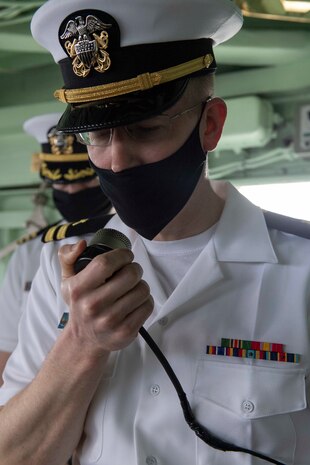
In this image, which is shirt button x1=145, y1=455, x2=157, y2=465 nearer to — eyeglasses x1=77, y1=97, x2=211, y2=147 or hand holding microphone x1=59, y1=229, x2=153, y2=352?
hand holding microphone x1=59, y1=229, x2=153, y2=352

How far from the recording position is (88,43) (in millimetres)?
1294

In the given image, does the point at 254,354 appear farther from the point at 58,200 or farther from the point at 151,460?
the point at 58,200

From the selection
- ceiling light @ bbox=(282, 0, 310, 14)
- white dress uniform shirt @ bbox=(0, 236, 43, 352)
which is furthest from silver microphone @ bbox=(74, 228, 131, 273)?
ceiling light @ bbox=(282, 0, 310, 14)

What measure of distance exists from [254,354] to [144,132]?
0.50 m

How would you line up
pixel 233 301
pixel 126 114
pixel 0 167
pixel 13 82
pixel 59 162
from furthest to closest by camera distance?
pixel 0 167 < pixel 13 82 < pixel 59 162 < pixel 233 301 < pixel 126 114

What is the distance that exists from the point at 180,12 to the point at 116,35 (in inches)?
5.5

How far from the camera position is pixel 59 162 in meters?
2.81

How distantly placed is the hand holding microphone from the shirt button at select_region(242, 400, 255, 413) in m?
0.29

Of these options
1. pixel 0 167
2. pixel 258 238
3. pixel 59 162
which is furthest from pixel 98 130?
pixel 0 167

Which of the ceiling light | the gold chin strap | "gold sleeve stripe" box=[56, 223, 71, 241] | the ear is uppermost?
the gold chin strap

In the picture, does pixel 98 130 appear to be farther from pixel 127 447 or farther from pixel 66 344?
pixel 127 447

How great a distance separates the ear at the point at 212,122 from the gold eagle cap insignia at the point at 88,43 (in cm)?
24

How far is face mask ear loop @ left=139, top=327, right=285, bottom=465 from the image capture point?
1219 mm

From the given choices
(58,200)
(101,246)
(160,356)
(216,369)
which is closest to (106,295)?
(101,246)
